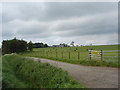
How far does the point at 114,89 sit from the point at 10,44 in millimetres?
51673

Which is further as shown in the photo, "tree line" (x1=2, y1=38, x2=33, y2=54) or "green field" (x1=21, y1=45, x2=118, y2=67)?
"tree line" (x1=2, y1=38, x2=33, y2=54)

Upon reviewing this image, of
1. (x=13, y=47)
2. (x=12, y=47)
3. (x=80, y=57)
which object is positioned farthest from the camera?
(x=13, y=47)

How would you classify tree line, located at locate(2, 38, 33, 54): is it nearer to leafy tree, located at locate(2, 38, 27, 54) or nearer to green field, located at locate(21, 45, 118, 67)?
leafy tree, located at locate(2, 38, 27, 54)

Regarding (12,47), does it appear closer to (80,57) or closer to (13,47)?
(13,47)

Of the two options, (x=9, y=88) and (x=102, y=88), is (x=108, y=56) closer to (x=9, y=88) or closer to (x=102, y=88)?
(x=102, y=88)

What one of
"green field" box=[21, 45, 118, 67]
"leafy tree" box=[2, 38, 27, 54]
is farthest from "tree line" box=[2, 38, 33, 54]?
"green field" box=[21, 45, 118, 67]

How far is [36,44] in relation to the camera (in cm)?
11569

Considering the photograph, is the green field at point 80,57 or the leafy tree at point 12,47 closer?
the green field at point 80,57

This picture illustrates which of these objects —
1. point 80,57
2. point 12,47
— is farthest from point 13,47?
point 80,57

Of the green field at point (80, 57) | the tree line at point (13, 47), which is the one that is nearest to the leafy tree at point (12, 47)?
the tree line at point (13, 47)

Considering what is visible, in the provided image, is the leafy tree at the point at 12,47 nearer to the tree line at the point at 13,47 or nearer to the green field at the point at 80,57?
the tree line at the point at 13,47

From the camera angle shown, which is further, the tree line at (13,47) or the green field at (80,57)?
the tree line at (13,47)

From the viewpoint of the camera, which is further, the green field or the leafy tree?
the leafy tree

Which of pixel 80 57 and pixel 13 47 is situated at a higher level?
pixel 13 47
